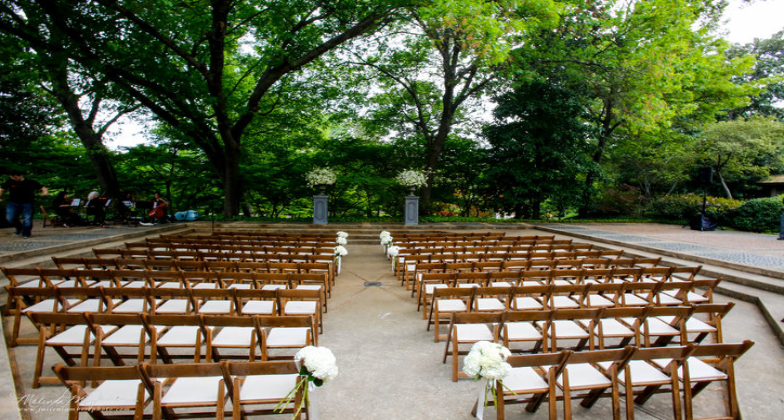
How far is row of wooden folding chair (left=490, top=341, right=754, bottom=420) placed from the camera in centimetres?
230

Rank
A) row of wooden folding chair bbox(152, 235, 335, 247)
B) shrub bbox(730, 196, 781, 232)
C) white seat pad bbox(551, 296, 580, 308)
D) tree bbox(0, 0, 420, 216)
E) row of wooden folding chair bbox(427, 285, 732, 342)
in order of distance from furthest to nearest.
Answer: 1. shrub bbox(730, 196, 781, 232)
2. tree bbox(0, 0, 420, 216)
3. row of wooden folding chair bbox(152, 235, 335, 247)
4. white seat pad bbox(551, 296, 580, 308)
5. row of wooden folding chair bbox(427, 285, 732, 342)

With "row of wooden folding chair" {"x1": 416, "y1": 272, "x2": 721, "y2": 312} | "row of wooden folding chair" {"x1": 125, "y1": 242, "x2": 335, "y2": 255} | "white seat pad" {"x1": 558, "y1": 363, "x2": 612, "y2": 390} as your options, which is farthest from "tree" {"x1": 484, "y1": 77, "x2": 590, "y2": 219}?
"white seat pad" {"x1": 558, "y1": 363, "x2": 612, "y2": 390}

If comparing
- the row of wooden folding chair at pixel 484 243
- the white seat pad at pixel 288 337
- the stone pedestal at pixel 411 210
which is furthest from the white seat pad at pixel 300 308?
the stone pedestal at pixel 411 210

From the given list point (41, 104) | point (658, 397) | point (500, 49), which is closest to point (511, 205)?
point (500, 49)

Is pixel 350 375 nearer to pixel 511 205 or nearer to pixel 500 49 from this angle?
pixel 500 49

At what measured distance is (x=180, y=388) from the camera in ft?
7.65

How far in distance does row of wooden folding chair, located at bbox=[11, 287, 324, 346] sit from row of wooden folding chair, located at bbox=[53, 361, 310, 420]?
1214 mm

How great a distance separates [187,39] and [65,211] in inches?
284

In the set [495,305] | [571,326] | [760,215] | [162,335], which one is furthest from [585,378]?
[760,215]

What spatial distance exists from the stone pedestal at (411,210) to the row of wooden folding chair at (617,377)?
1049 cm

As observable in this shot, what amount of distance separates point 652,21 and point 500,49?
7021mm

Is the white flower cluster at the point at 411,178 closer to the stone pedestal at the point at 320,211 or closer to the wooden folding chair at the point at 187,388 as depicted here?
the stone pedestal at the point at 320,211

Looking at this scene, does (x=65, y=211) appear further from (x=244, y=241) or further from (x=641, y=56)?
(x=641, y=56)

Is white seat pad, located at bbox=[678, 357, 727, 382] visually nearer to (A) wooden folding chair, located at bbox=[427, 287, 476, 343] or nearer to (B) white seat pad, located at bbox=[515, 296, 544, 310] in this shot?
(B) white seat pad, located at bbox=[515, 296, 544, 310]
